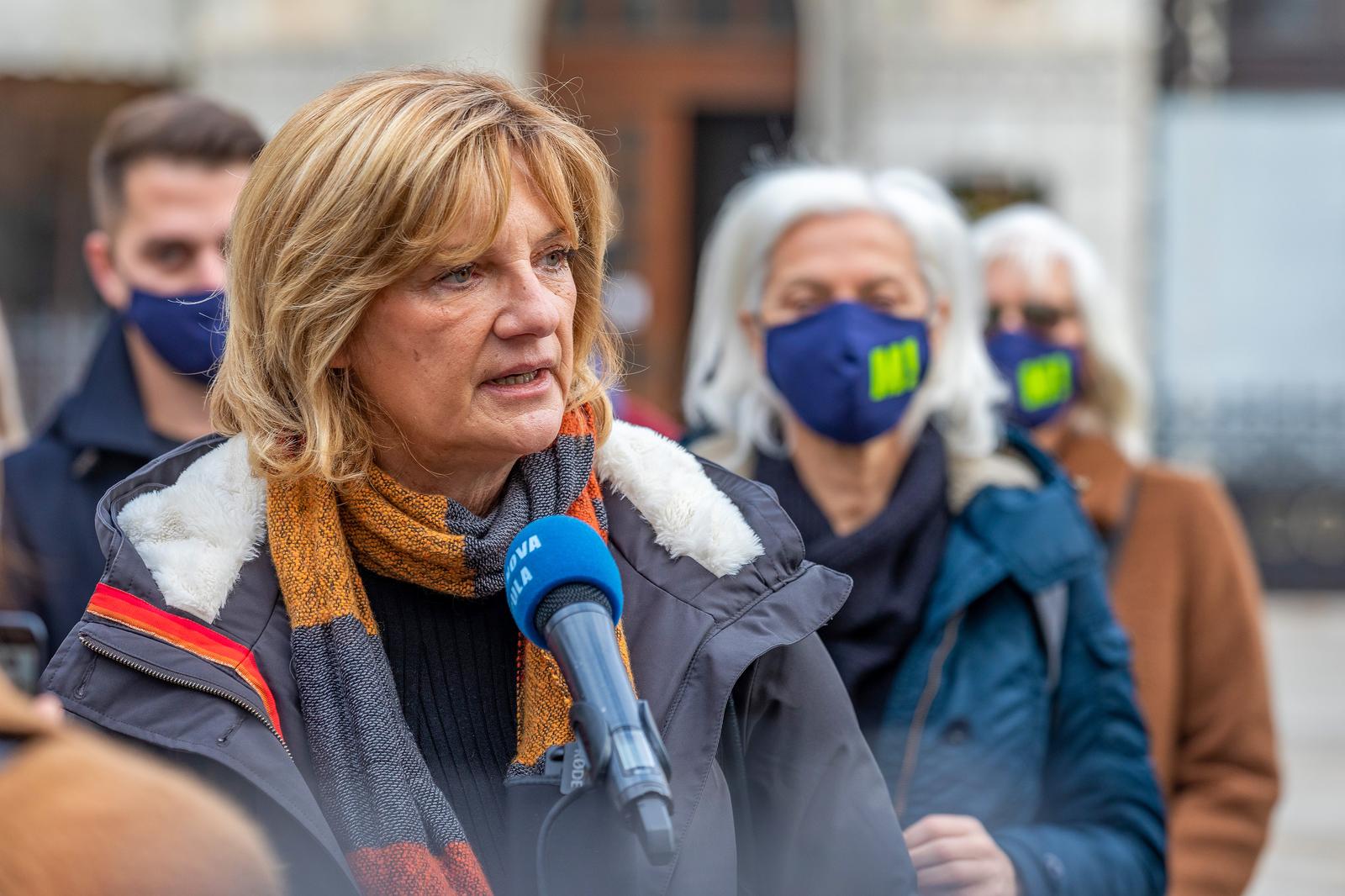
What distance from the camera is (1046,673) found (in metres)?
2.97

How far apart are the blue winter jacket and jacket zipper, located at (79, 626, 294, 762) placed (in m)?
1.28

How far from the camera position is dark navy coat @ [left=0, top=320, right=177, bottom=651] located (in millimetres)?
3279

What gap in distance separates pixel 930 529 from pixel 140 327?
65.0 inches

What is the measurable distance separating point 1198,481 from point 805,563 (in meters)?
2.07

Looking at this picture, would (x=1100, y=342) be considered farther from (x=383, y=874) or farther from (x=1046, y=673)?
(x=383, y=874)

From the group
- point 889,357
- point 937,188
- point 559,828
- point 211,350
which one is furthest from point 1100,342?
point 559,828

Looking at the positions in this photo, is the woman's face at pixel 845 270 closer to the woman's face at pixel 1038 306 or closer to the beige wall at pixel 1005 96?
the woman's face at pixel 1038 306

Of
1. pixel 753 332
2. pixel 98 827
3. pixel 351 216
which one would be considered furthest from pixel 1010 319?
pixel 98 827

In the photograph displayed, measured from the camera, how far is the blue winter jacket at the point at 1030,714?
114 inches

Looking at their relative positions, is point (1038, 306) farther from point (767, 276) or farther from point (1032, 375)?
point (767, 276)

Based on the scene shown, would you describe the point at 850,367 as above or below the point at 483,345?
below

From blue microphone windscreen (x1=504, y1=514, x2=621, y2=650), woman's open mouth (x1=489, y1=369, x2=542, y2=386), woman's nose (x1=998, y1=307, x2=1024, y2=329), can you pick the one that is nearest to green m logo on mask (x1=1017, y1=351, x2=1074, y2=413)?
A: woman's nose (x1=998, y1=307, x2=1024, y2=329)

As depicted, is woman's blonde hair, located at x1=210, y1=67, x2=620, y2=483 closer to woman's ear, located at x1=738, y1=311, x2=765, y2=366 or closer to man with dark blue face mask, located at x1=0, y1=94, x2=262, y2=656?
woman's ear, located at x1=738, y1=311, x2=765, y2=366

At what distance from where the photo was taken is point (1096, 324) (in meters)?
4.34
